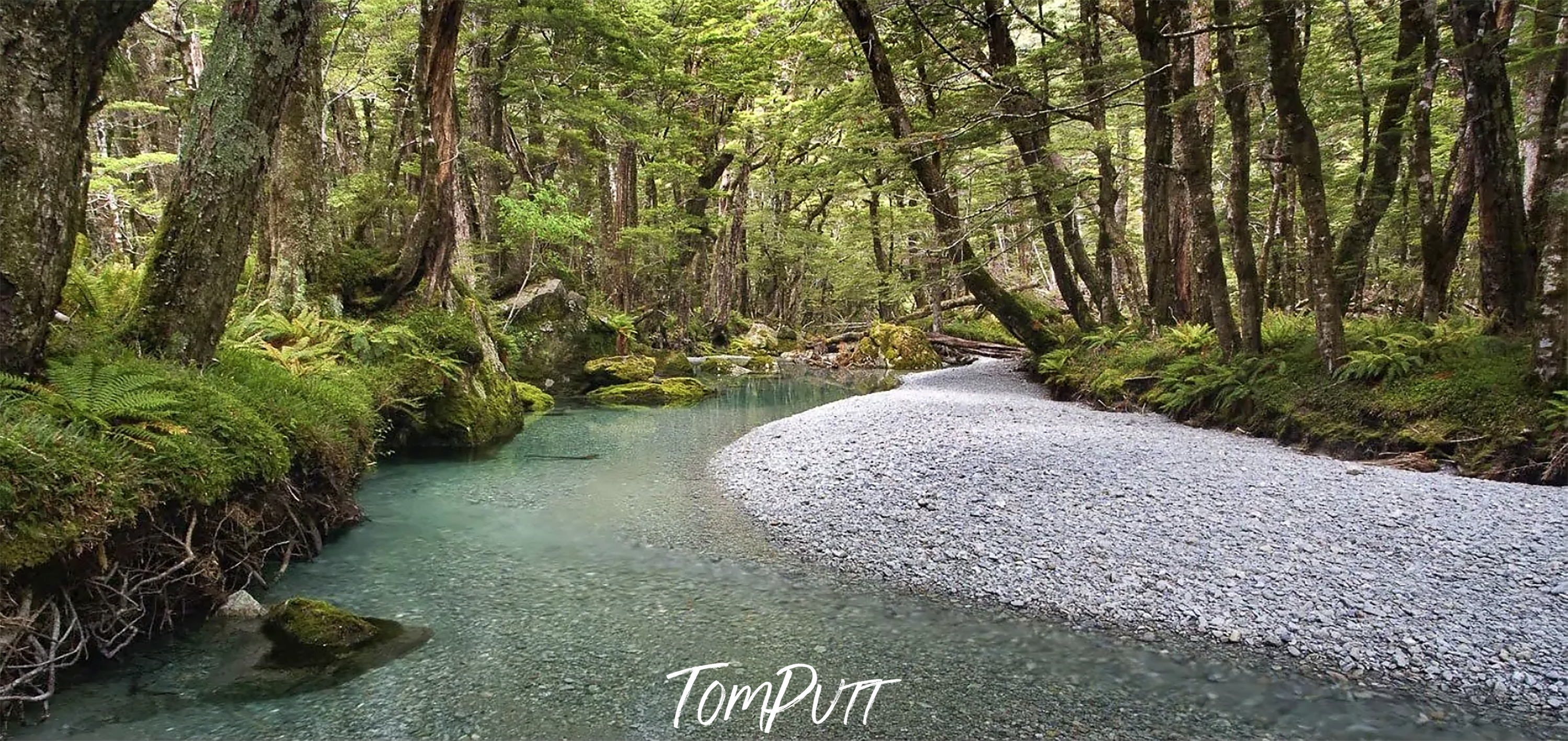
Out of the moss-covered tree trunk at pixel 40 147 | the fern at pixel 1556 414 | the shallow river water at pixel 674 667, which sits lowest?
the shallow river water at pixel 674 667

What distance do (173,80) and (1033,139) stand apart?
728 inches

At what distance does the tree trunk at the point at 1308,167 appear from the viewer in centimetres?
768

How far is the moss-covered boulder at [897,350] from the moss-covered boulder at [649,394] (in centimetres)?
784

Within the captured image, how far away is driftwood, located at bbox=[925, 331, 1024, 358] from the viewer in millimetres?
23219

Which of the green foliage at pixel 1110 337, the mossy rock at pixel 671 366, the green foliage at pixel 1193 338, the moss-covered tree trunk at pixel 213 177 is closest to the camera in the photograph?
the moss-covered tree trunk at pixel 213 177

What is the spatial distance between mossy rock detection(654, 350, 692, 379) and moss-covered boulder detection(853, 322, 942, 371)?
21.5ft

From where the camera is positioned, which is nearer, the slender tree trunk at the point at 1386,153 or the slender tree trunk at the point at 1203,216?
the slender tree trunk at the point at 1386,153

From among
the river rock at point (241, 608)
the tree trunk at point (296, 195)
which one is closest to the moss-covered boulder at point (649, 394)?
the tree trunk at point (296, 195)

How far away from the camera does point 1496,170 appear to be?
288 inches

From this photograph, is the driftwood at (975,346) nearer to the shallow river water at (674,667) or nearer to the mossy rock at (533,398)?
the mossy rock at (533,398)

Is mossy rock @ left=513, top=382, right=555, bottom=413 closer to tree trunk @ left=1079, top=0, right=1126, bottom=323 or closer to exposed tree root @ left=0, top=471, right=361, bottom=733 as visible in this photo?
exposed tree root @ left=0, top=471, right=361, bottom=733

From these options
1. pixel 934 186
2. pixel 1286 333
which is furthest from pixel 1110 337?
pixel 934 186

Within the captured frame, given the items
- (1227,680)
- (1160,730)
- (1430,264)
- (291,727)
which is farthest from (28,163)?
(1430,264)

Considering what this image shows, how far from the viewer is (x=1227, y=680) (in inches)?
144
